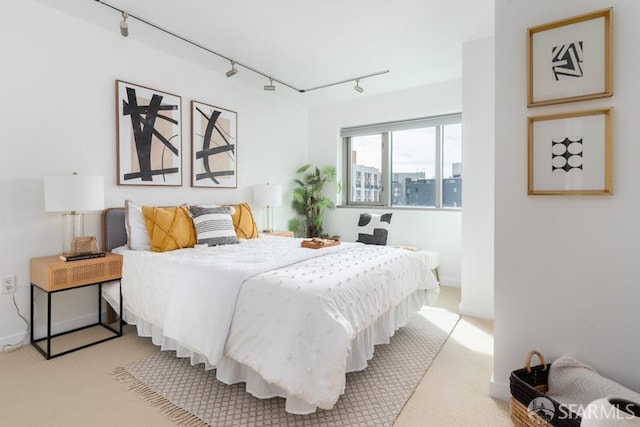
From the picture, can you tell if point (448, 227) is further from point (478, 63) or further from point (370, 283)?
point (370, 283)

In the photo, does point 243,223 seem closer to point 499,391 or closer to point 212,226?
point 212,226

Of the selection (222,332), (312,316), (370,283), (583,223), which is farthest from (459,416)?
(222,332)

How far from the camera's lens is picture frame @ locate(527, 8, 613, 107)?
1.54 m

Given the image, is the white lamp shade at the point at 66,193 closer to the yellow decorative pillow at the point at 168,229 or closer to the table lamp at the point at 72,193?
the table lamp at the point at 72,193

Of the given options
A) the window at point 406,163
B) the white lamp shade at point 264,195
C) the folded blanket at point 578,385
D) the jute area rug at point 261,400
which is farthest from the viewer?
the window at point 406,163

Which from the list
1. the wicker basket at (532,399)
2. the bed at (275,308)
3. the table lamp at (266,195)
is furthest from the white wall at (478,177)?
the table lamp at (266,195)

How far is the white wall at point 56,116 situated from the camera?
2438 millimetres

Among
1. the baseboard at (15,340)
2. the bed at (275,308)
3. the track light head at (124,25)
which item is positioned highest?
the track light head at (124,25)

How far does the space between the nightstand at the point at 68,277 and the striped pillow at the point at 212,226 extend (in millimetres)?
Result: 708

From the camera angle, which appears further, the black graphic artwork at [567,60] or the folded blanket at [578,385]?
the black graphic artwork at [567,60]

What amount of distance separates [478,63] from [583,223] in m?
2.25

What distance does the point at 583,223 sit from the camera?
1.62m

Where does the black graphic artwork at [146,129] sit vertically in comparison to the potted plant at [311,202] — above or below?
above

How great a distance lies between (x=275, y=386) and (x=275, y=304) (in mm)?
462
